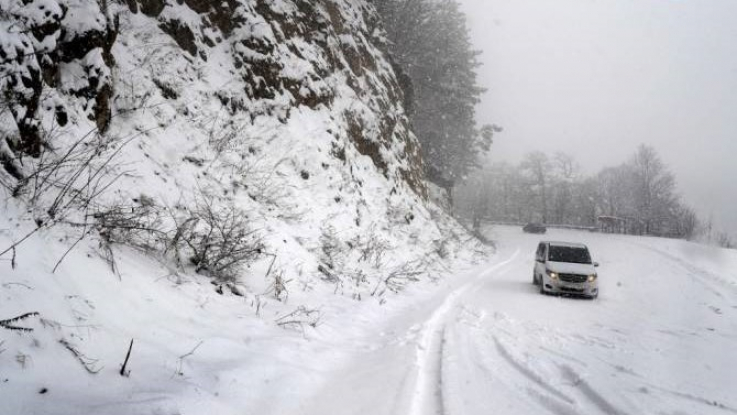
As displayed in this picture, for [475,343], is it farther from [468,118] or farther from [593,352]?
[468,118]

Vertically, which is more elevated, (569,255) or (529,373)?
(569,255)

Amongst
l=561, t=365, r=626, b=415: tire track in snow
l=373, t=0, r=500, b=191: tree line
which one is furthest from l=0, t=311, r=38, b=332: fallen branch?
l=373, t=0, r=500, b=191: tree line

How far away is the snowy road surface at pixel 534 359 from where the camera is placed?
379 centimetres

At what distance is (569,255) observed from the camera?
491 inches

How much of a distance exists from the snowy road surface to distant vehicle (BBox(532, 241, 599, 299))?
399 millimetres

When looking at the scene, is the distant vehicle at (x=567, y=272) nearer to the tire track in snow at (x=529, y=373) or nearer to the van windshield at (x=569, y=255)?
the van windshield at (x=569, y=255)

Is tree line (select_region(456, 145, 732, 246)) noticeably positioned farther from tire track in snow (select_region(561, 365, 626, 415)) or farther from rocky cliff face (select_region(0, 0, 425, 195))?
tire track in snow (select_region(561, 365, 626, 415))

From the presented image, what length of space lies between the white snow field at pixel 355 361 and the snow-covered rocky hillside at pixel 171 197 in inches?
1.2

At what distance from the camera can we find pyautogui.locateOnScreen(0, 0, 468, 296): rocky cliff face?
4.86 m

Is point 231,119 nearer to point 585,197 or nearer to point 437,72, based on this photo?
point 437,72

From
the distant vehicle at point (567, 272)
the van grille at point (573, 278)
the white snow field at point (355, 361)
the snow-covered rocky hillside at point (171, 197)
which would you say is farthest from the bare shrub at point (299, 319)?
the van grille at point (573, 278)

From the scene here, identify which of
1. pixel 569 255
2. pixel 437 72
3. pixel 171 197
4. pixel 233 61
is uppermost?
pixel 437 72

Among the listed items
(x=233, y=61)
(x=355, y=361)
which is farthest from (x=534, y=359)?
(x=233, y=61)

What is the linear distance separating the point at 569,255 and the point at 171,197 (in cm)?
1145
